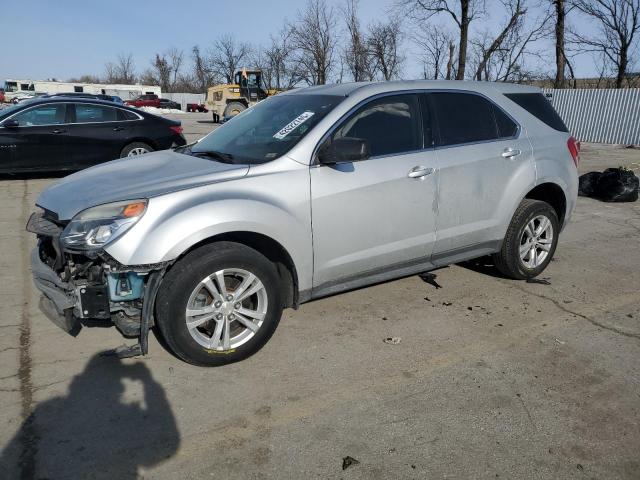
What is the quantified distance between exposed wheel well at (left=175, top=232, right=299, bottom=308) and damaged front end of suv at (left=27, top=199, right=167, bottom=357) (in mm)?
406

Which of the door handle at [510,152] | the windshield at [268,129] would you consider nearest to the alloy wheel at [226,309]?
the windshield at [268,129]

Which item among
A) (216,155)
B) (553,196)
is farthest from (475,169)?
(216,155)

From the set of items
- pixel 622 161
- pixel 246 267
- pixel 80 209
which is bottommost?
pixel 622 161

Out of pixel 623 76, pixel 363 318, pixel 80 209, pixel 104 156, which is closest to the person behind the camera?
pixel 80 209

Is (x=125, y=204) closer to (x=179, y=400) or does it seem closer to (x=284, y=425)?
(x=179, y=400)

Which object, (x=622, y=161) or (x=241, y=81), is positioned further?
(x=241, y=81)

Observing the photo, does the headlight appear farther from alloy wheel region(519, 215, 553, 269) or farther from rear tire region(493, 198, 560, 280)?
alloy wheel region(519, 215, 553, 269)

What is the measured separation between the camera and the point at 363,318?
4152 mm

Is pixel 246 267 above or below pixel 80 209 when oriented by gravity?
below

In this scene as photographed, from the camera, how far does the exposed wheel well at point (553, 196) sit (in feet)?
16.3

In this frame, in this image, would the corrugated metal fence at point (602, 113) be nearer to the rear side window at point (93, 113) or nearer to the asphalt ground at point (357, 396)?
the rear side window at point (93, 113)

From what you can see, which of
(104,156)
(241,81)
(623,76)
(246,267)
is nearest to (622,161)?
(104,156)

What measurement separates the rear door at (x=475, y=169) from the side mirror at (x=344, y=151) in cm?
88

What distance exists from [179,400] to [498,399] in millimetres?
1867
